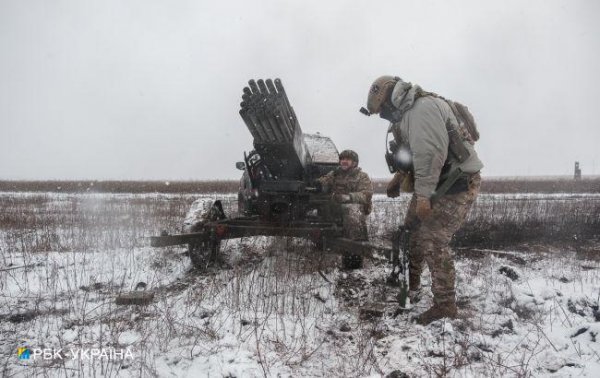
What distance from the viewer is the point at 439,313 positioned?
11.4 feet

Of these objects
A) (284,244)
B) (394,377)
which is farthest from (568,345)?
(284,244)

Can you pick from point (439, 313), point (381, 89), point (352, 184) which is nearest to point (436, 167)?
point (381, 89)

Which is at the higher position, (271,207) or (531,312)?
(271,207)

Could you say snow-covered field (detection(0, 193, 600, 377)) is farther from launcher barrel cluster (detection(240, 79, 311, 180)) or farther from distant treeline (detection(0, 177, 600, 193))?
distant treeline (detection(0, 177, 600, 193))

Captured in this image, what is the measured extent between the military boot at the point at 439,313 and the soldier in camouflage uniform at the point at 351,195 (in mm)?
1684

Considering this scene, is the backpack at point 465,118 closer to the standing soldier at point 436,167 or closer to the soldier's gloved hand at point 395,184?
the standing soldier at point 436,167

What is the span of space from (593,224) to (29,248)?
10.3m

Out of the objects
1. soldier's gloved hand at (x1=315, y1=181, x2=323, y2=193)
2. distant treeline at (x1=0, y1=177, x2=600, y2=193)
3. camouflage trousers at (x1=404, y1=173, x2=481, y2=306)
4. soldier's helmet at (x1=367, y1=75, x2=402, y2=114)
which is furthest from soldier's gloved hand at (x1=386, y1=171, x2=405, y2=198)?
distant treeline at (x1=0, y1=177, x2=600, y2=193)

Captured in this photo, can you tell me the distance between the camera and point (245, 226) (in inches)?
197

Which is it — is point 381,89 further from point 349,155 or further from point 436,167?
point 349,155

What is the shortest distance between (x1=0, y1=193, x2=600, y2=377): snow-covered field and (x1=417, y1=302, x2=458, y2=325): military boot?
92 mm

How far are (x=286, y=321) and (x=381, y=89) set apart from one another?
2.33m

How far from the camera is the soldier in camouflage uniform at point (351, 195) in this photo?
532cm

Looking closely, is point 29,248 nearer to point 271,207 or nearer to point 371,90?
point 271,207
